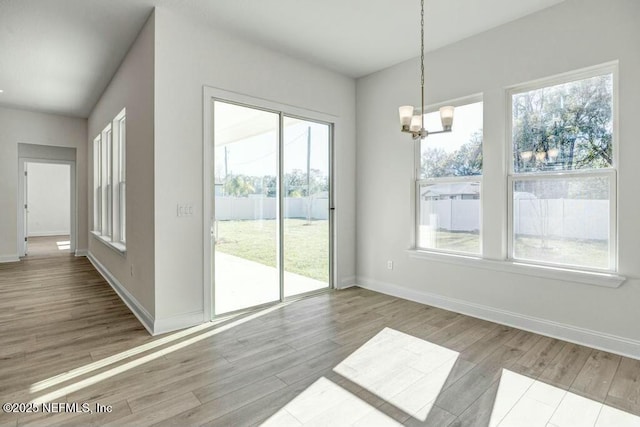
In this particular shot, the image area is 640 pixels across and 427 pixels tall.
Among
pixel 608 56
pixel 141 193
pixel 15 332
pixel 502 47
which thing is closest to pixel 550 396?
pixel 608 56

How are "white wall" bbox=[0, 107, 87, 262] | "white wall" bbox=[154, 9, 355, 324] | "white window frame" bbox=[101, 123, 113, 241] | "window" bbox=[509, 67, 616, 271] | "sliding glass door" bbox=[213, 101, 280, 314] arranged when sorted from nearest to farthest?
"window" bbox=[509, 67, 616, 271] < "white wall" bbox=[154, 9, 355, 324] < "sliding glass door" bbox=[213, 101, 280, 314] < "white window frame" bbox=[101, 123, 113, 241] < "white wall" bbox=[0, 107, 87, 262]

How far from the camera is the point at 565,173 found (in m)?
3.08

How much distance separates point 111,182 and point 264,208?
2903 mm

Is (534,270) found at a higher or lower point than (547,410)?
higher

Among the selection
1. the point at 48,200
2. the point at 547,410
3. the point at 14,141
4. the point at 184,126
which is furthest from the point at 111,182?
the point at 48,200

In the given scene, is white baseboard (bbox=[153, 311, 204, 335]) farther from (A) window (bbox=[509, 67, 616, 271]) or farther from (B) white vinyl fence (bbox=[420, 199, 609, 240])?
(A) window (bbox=[509, 67, 616, 271])

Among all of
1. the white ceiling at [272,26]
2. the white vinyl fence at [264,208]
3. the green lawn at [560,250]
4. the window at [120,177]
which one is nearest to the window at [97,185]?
the window at [120,177]

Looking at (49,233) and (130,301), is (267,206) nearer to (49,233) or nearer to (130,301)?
(130,301)

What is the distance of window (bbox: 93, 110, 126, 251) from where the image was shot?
15.8 feet

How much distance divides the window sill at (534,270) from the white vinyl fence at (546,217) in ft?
1.03

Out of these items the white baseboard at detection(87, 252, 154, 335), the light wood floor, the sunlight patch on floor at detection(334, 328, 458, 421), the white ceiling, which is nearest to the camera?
the light wood floor

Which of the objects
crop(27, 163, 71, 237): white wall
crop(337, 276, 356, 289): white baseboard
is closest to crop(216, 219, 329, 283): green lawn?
crop(337, 276, 356, 289): white baseboard

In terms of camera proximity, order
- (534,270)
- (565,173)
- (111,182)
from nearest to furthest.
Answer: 1. (565,173)
2. (534,270)
3. (111,182)

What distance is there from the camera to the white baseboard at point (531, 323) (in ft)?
9.05
